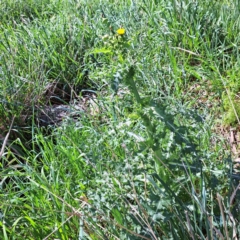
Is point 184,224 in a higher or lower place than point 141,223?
lower

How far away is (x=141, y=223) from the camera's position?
1514 millimetres

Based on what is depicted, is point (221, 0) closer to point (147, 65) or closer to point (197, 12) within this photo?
point (197, 12)

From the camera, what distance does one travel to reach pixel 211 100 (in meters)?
2.79

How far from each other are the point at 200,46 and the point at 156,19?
0.47m

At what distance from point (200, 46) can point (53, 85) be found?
1.07 meters

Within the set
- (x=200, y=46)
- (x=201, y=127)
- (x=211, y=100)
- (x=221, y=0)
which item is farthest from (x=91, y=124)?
(x=221, y=0)

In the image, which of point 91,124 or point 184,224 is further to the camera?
point 91,124

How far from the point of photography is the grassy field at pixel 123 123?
165cm

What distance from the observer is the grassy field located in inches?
64.8

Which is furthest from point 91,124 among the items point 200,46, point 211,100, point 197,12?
point 197,12

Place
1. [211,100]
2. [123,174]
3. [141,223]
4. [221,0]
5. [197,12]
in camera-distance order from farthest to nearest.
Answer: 1. [221,0]
2. [197,12]
3. [211,100]
4. [123,174]
5. [141,223]

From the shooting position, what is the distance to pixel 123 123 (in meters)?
1.82

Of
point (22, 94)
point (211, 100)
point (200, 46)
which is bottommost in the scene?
point (211, 100)

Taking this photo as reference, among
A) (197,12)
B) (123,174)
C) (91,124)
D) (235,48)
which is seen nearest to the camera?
(123,174)
